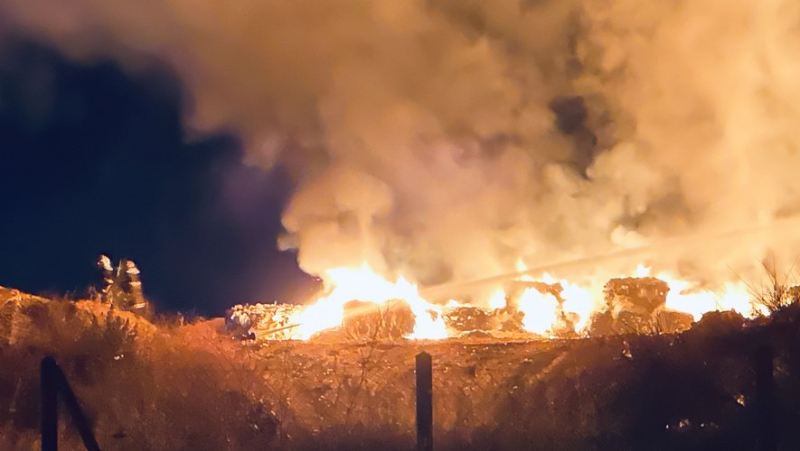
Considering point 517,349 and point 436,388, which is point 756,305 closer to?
point 517,349

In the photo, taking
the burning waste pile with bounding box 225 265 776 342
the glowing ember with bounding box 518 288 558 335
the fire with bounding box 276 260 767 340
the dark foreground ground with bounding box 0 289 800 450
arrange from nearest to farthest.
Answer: the dark foreground ground with bounding box 0 289 800 450, the burning waste pile with bounding box 225 265 776 342, the fire with bounding box 276 260 767 340, the glowing ember with bounding box 518 288 558 335

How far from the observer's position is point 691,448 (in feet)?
34.9

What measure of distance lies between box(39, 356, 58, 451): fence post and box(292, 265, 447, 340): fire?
10.8 meters

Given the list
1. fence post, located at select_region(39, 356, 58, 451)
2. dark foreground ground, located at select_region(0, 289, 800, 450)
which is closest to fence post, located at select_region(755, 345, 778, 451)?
dark foreground ground, located at select_region(0, 289, 800, 450)

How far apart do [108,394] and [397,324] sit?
33.4 ft

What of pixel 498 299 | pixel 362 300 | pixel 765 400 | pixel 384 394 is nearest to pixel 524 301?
pixel 498 299

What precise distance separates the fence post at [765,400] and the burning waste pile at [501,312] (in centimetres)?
958

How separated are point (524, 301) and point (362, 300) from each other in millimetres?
5144

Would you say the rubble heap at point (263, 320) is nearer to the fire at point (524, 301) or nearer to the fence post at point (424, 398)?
the fire at point (524, 301)

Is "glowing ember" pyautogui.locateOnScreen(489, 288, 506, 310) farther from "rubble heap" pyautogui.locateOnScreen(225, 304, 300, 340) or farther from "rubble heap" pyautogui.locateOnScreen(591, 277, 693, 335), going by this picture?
"rubble heap" pyautogui.locateOnScreen(225, 304, 300, 340)

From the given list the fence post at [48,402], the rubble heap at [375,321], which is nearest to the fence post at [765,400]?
the fence post at [48,402]

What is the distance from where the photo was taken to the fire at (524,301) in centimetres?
2206

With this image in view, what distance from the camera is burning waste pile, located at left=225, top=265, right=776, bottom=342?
21.0 m

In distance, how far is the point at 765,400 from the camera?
9570 millimetres
